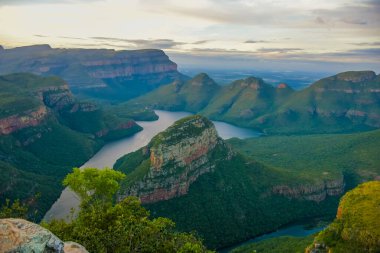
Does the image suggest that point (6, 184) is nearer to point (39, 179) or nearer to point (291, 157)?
point (39, 179)

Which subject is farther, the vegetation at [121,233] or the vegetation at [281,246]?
the vegetation at [281,246]

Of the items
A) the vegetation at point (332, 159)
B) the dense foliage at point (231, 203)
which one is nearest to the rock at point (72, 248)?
the dense foliage at point (231, 203)

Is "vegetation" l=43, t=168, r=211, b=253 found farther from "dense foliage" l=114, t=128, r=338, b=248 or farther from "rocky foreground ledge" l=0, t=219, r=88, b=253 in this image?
"dense foliage" l=114, t=128, r=338, b=248

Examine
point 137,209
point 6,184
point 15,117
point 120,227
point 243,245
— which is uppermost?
point 120,227

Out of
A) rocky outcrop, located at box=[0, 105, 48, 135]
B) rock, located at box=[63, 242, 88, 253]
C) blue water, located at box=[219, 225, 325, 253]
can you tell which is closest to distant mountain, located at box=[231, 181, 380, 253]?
blue water, located at box=[219, 225, 325, 253]

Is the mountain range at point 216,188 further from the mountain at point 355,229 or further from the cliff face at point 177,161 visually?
the mountain at point 355,229

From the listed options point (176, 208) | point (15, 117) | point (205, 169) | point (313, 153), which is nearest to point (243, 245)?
point (176, 208)
